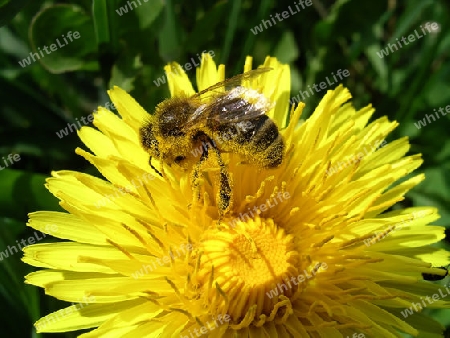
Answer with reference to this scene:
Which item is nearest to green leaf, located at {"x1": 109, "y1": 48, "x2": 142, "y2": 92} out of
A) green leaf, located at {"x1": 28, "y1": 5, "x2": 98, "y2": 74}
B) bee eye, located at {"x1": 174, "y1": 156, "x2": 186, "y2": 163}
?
green leaf, located at {"x1": 28, "y1": 5, "x2": 98, "y2": 74}

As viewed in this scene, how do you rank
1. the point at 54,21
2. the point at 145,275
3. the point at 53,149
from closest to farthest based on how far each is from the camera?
the point at 145,275
the point at 54,21
the point at 53,149

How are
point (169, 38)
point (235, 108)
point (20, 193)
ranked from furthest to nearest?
point (169, 38)
point (20, 193)
point (235, 108)

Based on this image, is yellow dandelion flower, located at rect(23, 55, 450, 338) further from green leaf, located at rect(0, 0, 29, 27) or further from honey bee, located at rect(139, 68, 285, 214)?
green leaf, located at rect(0, 0, 29, 27)

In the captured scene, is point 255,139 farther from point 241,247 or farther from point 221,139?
point 241,247

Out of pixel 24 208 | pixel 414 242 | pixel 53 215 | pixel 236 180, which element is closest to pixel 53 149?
pixel 24 208

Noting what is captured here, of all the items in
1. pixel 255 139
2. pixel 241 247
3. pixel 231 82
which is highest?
pixel 231 82

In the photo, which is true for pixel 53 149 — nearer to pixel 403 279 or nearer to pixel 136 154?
pixel 136 154

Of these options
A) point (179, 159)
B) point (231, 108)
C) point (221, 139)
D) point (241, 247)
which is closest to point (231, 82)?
point (231, 108)

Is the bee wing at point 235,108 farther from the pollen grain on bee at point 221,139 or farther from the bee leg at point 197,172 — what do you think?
the bee leg at point 197,172
